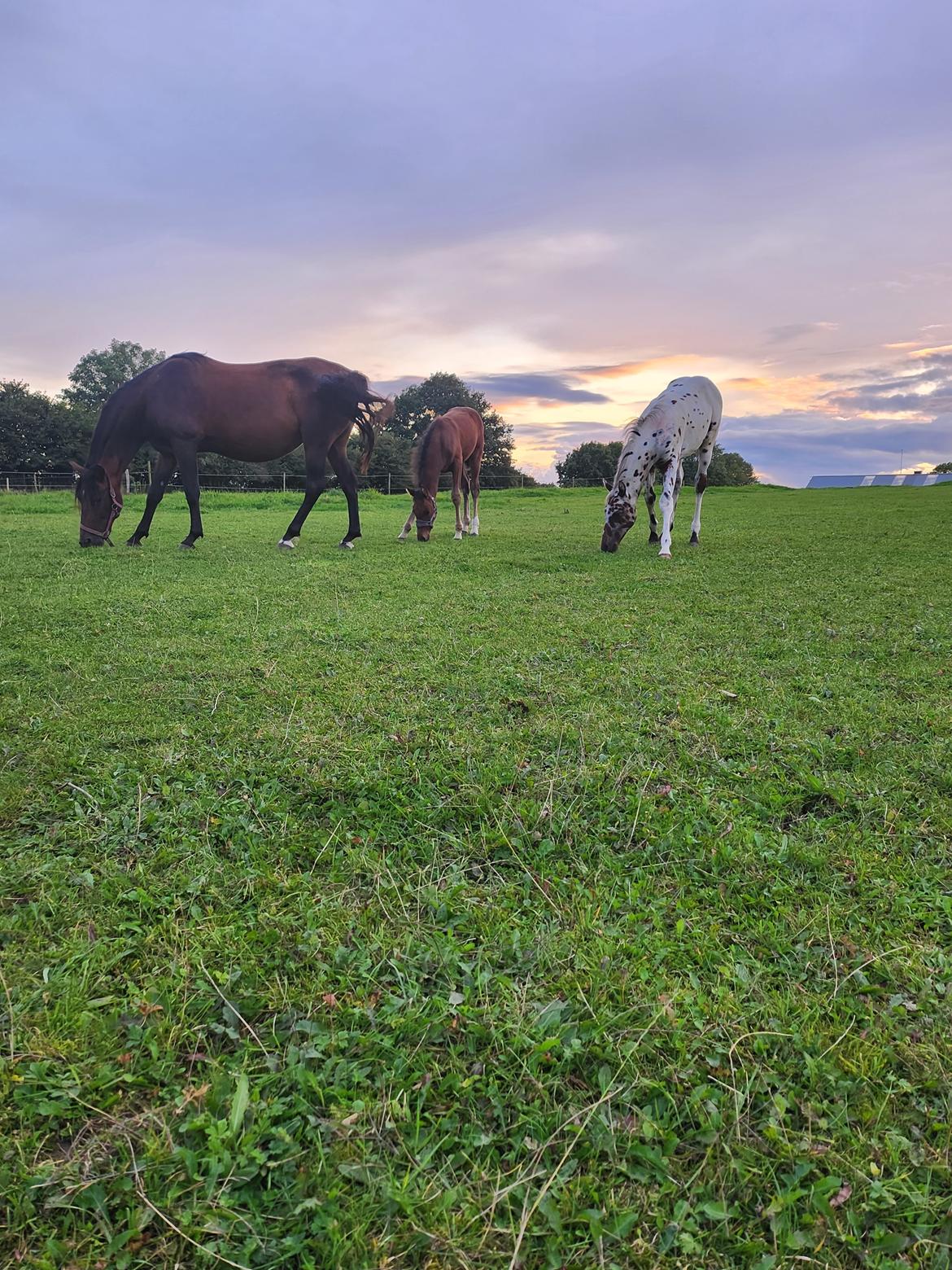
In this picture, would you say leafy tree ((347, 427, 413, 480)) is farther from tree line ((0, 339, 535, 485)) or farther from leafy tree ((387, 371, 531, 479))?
leafy tree ((387, 371, 531, 479))

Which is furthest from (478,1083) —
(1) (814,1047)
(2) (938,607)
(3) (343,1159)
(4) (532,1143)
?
(2) (938,607)

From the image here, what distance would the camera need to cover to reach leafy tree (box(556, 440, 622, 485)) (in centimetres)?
4634

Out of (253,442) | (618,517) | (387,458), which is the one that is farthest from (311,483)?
(387,458)

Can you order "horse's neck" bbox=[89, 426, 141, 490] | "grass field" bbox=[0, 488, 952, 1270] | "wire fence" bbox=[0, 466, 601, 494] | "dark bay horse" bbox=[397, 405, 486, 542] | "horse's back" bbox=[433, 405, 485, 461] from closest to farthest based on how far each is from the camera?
1. "grass field" bbox=[0, 488, 952, 1270]
2. "horse's neck" bbox=[89, 426, 141, 490]
3. "dark bay horse" bbox=[397, 405, 486, 542]
4. "horse's back" bbox=[433, 405, 485, 461]
5. "wire fence" bbox=[0, 466, 601, 494]

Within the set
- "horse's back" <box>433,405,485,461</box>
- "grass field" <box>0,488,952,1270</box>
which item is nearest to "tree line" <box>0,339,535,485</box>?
"horse's back" <box>433,405,485,461</box>

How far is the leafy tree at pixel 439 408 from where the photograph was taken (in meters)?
50.3

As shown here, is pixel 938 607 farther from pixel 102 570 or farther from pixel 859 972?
pixel 102 570

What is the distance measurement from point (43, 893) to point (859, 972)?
2022 mm

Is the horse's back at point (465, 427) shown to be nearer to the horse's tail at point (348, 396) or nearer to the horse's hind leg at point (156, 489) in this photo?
the horse's tail at point (348, 396)

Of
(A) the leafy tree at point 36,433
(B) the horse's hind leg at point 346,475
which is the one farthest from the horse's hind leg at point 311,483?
(A) the leafy tree at point 36,433

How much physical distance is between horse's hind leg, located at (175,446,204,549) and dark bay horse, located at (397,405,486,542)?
302 cm

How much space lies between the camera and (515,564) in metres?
7.93

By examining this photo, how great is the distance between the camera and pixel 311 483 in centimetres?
998

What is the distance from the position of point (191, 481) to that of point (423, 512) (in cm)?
341
